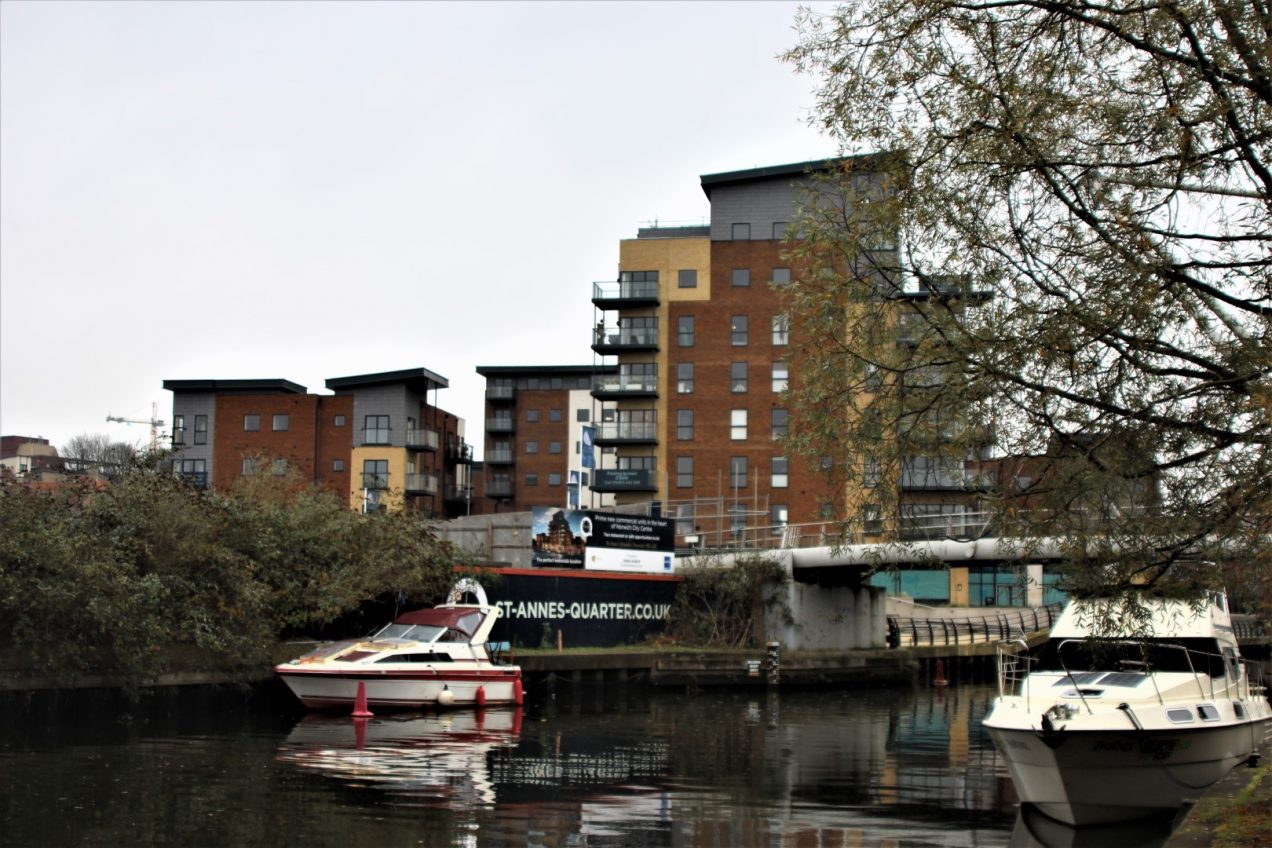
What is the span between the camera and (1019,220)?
12633mm

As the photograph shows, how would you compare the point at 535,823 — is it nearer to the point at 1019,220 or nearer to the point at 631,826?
the point at 631,826

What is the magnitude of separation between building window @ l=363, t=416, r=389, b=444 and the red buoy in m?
64.2

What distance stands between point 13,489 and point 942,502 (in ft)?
73.1

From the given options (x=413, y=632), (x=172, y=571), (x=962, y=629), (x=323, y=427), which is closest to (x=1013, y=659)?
(x=413, y=632)

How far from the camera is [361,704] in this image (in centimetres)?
3069

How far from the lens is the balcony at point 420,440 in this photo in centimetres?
9450

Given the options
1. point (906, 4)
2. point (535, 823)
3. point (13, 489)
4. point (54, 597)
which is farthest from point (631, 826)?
point (13, 489)

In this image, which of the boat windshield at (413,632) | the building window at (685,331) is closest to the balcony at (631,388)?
the building window at (685,331)

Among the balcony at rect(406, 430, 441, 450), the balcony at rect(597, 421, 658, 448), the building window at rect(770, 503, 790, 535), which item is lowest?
the building window at rect(770, 503, 790, 535)

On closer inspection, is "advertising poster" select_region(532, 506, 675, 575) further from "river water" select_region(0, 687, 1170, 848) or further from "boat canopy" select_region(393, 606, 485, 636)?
"river water" select_region(0, 687, 1170, 848)

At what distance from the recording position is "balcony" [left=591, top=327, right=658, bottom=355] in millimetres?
78188

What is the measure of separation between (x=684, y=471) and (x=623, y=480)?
453 cm

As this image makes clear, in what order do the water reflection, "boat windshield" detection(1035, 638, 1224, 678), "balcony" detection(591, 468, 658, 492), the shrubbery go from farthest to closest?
"balcony" detection(591, 468, 658, 492), the shrubbery, "boat windshield" detection(1035, 638, 1224, 678), the water reflection

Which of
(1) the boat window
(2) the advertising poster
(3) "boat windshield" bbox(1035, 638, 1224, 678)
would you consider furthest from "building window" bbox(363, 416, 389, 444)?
(1) the boat window
